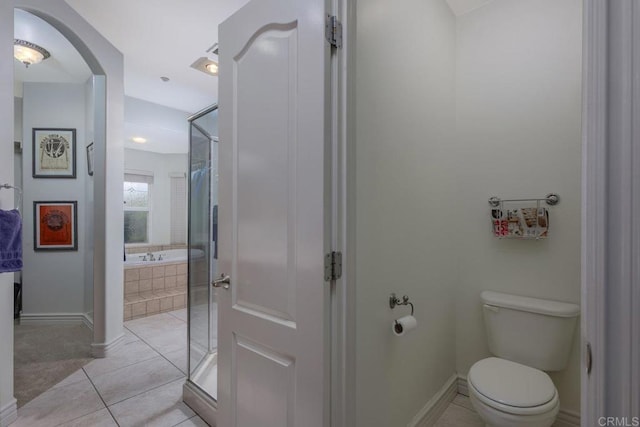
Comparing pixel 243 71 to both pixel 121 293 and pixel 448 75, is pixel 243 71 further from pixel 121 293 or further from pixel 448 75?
pixel 121 293

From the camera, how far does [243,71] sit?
53.4 inches

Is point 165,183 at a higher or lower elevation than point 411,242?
higher

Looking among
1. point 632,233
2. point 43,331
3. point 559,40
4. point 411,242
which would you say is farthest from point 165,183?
point 632,233

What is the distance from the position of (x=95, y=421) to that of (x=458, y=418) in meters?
2.24

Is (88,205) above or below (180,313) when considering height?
above

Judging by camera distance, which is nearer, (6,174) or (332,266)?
(332,266)

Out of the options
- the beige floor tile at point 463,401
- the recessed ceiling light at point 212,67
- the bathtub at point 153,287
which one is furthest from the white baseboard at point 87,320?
the beige floor tile at point 463,401

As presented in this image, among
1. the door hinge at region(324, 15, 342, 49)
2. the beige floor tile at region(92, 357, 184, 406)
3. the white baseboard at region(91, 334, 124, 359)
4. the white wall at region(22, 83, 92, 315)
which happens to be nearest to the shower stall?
the beige floor tile at region(92, 357, 184, 406)

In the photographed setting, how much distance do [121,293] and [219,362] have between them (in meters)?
1.97

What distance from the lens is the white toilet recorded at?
1.32m

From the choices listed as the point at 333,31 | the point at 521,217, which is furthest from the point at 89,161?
the point at 521,217

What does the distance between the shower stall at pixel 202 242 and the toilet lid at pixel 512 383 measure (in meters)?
1.68

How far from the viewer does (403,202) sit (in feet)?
4.96

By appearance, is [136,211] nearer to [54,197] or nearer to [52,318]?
[54,197]
